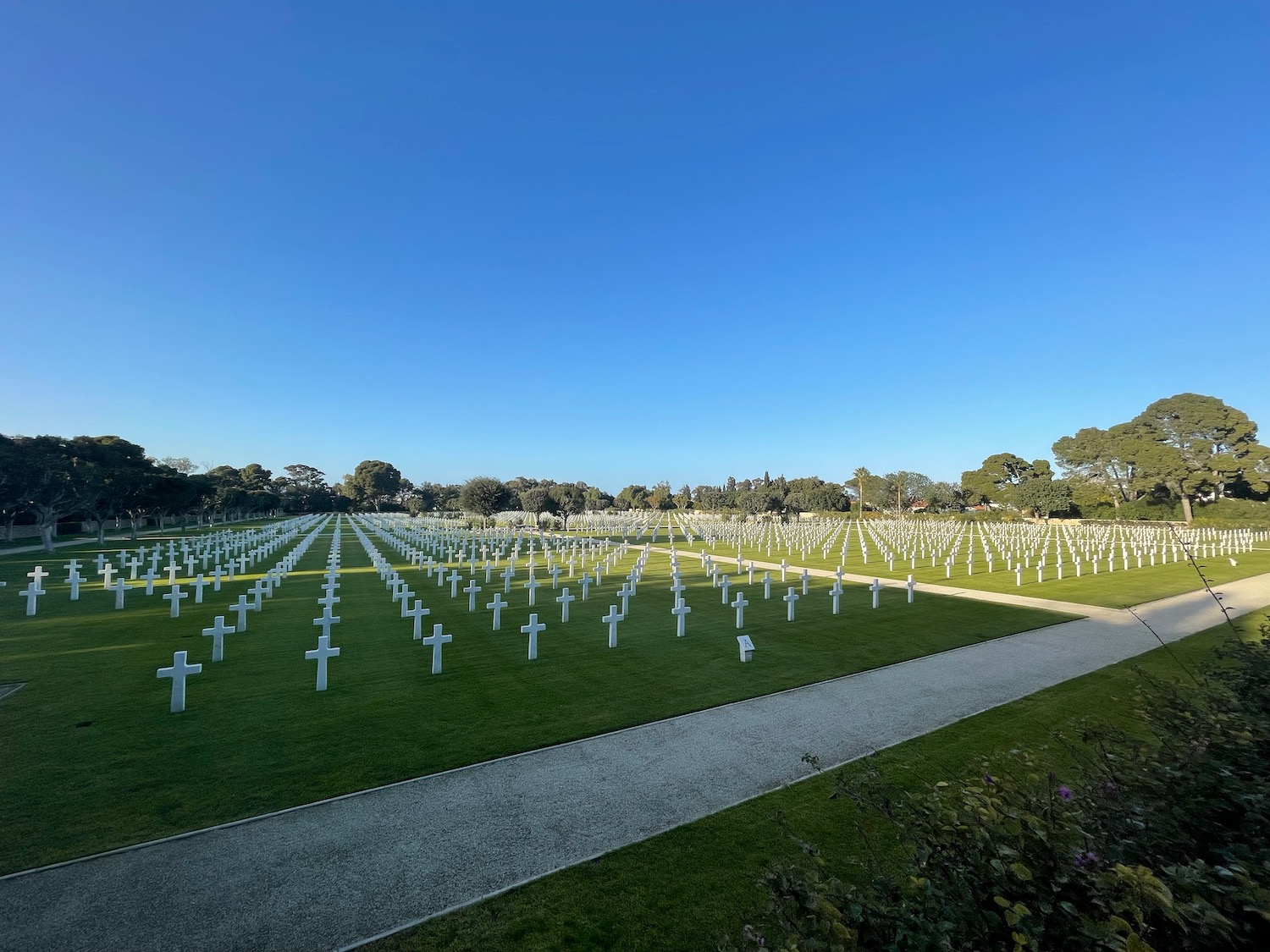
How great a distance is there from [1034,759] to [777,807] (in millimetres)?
2759

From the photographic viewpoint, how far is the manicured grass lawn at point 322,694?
5371 mm

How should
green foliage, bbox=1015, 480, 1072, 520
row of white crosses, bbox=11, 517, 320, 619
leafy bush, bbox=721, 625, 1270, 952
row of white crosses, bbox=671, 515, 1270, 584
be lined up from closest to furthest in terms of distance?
leafy bush, bbox=721, 625, 1270, 952 < row of white crosses, bbox=11, 517, 320, 619 < row of white crosses, bbox=671, 515, 1270, 584 < green foliage, bbox=1015, 480, 1072, 520

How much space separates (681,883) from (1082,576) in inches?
966

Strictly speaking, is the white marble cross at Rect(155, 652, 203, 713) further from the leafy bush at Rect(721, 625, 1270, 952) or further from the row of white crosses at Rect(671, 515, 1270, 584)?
the row of white crosses at Rect(671, 515, 1270, 584)

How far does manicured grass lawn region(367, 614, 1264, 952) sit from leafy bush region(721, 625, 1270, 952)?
363 mm

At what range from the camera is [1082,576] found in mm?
21672

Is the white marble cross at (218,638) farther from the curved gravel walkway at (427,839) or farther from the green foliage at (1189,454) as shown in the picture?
the green foliage at (1189,454)

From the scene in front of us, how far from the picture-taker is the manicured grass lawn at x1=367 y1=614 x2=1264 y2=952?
3568 mm

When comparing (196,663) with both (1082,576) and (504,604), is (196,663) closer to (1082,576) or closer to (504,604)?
(504,604)

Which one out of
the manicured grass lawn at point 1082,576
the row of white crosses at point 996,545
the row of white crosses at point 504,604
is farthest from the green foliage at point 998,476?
the row of white crosses at point 504,604

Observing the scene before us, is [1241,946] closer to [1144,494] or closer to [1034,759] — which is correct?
[1034,759]

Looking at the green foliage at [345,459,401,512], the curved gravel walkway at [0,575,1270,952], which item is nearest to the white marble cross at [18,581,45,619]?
the curved gravel walkway at [0,575,1270,952]

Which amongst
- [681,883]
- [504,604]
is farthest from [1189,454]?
[681,883]

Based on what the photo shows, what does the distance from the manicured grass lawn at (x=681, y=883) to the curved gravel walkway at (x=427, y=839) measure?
0.20 meters
